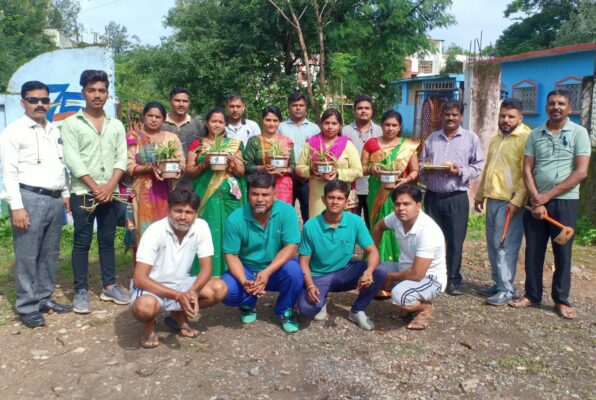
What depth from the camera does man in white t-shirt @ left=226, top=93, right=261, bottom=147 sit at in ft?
16.2

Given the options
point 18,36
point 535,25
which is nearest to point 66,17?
point 18,36

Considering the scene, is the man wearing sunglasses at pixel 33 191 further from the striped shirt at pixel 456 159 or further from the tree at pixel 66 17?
the tree at pixel 66 17

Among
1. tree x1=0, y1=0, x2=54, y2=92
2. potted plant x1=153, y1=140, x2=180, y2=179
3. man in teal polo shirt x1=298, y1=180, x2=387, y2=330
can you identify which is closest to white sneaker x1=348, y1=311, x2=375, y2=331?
man in teal polo shirt x1=298, y1=180, x2=387, y2=330

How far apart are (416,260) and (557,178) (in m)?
1.35

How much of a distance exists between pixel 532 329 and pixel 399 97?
13506 millimetres

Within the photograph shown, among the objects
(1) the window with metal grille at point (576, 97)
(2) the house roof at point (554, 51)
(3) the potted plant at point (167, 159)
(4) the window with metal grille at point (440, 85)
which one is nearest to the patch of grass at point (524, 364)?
(3) the potted plant at point (167, 159)

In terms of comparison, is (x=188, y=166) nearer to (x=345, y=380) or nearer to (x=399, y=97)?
(x=345, y=380)

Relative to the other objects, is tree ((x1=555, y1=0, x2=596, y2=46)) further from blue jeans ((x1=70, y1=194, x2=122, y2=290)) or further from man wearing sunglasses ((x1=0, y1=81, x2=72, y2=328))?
man wearing sunglasses ((x1=0, y1=81, x2=72, y2=328))

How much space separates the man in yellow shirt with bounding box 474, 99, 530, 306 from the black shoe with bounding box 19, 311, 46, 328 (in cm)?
369

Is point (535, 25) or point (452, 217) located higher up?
point (535, 25)

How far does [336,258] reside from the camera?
13.1 ft

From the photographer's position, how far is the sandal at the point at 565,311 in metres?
4.20

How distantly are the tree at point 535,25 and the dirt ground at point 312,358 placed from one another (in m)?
28.4

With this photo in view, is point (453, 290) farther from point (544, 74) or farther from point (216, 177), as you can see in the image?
point (544, 74)
